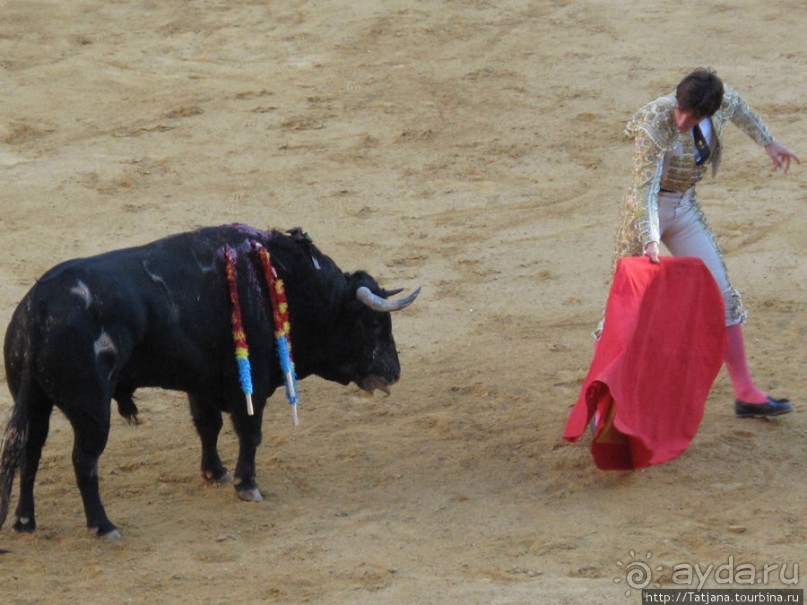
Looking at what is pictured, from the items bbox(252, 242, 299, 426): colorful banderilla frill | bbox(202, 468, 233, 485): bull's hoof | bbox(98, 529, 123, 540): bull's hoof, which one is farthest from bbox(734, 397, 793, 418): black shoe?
bbox(98, 529, 123, 540): bull's hoof

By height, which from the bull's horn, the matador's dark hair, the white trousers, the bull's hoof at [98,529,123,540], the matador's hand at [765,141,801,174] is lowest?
the bull's hoof at [98,529,123,540]

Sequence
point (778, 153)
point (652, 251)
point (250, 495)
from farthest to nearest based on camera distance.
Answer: point (778, 153)
point (250, 495)
point (652, 251)

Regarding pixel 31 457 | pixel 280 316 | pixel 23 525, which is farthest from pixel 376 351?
pixel 23 525

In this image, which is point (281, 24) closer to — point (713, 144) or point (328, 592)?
point (713, 144)

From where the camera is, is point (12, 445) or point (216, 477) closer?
point (12, 445)

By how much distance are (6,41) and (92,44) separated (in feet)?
2.34

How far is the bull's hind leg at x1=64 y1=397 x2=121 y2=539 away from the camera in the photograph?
584 centimetres

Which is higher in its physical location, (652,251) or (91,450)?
(652,251)

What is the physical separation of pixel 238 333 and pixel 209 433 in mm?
609

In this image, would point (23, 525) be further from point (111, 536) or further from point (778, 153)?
point (778, 153)

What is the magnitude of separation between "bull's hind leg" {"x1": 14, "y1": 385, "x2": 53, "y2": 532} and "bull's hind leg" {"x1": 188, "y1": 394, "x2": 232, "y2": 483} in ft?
2.57

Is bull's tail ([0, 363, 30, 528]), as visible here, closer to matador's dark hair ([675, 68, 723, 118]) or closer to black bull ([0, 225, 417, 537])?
black bull ([0, 225, 417, 537])

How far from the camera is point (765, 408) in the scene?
23.6ft

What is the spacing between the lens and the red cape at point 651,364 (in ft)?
21.2
